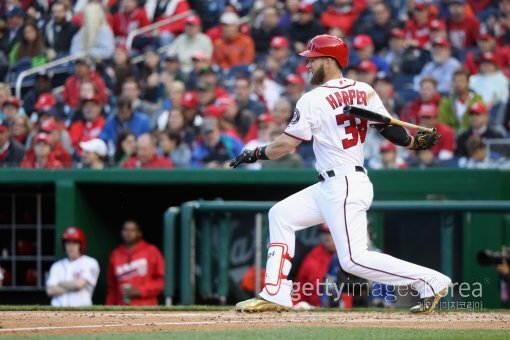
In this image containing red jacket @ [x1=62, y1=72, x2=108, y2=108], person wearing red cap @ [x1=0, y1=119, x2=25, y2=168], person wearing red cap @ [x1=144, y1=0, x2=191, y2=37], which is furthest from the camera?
person wearing red cap @ [x1=144, y1=0, x2=191, y2=37]

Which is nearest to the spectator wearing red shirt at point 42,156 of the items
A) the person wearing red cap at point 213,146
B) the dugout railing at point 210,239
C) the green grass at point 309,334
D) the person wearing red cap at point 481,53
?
the person wearing red cap at point 213,146

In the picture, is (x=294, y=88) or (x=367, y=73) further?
(x=294, y=88)

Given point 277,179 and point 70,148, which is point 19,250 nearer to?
point 70,148

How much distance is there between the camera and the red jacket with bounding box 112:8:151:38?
14.6 metres

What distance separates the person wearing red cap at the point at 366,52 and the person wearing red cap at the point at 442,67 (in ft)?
1.31

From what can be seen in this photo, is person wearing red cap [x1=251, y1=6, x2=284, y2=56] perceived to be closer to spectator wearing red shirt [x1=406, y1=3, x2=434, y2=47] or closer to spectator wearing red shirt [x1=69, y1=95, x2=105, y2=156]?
spectator wearing red shirt [x1=406, y1=3, x2=434, y2=47]

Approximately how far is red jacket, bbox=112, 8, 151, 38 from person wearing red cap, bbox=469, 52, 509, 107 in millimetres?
4661

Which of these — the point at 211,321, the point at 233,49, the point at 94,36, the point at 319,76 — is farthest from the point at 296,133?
the point at 94,36

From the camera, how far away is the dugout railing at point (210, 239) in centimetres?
937

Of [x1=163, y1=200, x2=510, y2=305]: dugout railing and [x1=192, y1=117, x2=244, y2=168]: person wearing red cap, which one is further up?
[x1=192, y1=117, x2=244, y2=168]: person wearing red cap

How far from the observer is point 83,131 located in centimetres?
1231

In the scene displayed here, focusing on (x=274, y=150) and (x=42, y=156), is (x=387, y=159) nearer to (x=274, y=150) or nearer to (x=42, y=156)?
(x=42, y=156)

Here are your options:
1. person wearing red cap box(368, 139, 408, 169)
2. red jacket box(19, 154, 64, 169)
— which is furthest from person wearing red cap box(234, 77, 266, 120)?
red jacket box(19, 154, 64, 169)

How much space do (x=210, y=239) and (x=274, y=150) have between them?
10.5 feet
